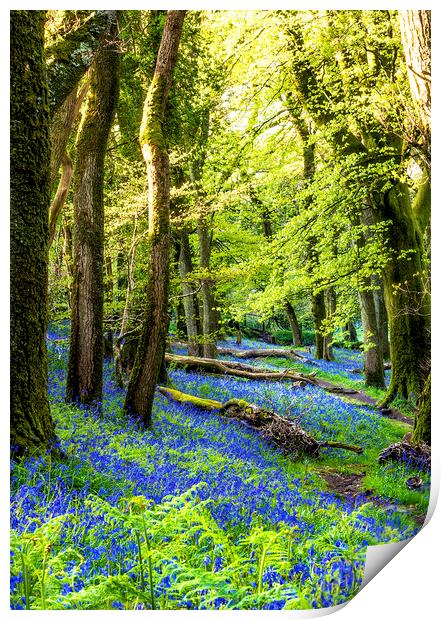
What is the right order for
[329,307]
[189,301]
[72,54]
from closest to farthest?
[72,54] < [329,307] < [189,301]

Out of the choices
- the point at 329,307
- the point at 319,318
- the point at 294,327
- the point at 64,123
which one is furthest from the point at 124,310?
the point at 329,307

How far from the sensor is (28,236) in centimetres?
327

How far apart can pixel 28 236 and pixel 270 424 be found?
346 cm

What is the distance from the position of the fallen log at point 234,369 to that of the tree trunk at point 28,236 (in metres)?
3.73

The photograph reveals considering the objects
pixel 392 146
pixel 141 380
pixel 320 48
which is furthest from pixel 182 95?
pixel 141 380

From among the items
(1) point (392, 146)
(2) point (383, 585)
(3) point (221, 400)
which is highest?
(1) point (392, 146)

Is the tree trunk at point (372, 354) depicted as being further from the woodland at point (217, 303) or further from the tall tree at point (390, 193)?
the tall tree at point (390, 193)

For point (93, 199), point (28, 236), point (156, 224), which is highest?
point (93, 199)

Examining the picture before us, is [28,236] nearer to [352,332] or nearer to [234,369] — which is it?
[352,332]

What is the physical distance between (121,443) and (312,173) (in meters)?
4.49

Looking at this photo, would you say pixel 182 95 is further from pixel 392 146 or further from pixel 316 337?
pixel 316 337

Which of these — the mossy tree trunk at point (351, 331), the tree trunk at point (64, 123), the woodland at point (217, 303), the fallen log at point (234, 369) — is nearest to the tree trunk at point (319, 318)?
the woodland at point (217, 303)

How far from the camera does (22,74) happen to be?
10.9 feet

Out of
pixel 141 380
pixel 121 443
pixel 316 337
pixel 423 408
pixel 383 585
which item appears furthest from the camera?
pixel 316 337
